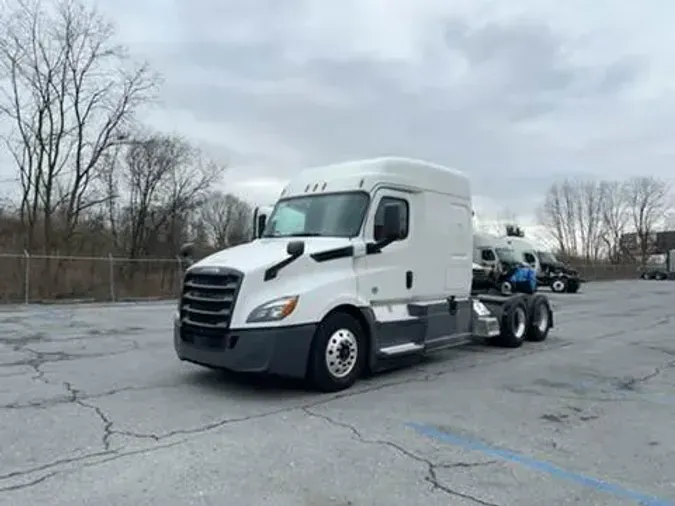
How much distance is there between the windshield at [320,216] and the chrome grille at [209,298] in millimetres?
1493

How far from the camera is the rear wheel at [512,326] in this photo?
1105cm

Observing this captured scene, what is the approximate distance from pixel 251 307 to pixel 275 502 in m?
2.93

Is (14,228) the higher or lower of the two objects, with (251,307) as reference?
higher

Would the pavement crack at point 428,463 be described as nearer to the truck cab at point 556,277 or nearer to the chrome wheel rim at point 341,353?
the chrome wheel rim at point 341,353

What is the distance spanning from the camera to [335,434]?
Answer: 5348 mm

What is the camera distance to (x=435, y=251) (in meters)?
8.74

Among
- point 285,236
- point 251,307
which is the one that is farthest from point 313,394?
point 285,236

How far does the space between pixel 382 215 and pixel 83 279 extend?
751 inches

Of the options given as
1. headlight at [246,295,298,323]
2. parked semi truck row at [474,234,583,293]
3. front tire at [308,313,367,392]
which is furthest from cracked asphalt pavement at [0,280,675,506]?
parked semi truck row at [474,234,583,293]

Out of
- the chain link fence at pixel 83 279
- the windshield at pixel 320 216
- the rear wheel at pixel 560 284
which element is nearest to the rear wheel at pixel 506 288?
the windshield at pixel 320 216

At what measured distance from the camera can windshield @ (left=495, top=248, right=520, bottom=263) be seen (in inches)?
1170

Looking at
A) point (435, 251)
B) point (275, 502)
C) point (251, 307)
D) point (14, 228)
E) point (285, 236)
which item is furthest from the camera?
point (14, 228)

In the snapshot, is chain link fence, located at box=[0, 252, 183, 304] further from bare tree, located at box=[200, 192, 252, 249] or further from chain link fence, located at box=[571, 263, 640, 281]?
chain link fence, located at box=[571, 263, 640, 281]

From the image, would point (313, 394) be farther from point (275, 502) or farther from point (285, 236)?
point (275, 502)
